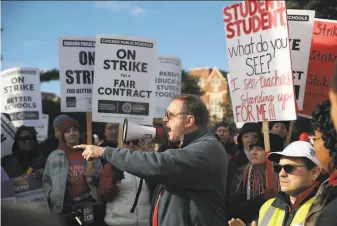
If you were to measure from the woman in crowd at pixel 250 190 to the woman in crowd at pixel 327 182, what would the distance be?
6.77 feet

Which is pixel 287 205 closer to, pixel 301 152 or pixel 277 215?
pixel 277 215

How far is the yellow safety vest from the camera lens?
115 inches

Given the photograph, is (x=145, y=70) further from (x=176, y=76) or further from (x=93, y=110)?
(x=176, y=76)

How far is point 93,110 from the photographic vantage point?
623 cm

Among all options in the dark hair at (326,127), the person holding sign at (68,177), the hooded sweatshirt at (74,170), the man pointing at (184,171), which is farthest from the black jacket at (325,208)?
the hooded sweatshirt at (74,170)

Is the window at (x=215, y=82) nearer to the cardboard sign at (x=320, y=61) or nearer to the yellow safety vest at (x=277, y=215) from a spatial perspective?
the cardboard sign at (x=320, y=61)

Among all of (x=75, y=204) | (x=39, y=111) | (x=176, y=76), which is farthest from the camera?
(x=176, y=76)

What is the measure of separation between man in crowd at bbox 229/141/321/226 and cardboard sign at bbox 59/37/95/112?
3.94 metres

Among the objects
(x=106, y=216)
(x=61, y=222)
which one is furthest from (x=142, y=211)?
(x=61, y=222)

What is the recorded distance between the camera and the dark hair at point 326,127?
1.97 meters

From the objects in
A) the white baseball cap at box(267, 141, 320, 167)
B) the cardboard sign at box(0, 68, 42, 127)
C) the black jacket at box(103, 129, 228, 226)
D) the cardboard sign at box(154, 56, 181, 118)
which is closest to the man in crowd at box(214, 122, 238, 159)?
the cardboard sign at box(154, 56, 181, 118)

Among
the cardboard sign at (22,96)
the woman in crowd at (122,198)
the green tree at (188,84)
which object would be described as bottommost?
the woman in crowd at (122,198)

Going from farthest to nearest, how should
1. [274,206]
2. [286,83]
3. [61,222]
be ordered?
1. [286,83]
2. [274,206]
3. [61,222]

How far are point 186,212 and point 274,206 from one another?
576 millimetres
